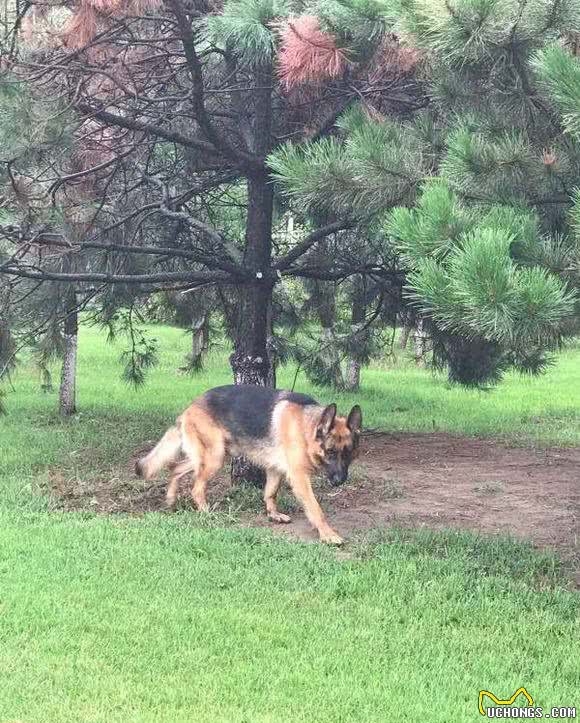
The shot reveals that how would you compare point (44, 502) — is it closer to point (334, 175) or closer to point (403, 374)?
point (334, 175)

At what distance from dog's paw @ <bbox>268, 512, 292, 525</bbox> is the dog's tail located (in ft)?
3.29

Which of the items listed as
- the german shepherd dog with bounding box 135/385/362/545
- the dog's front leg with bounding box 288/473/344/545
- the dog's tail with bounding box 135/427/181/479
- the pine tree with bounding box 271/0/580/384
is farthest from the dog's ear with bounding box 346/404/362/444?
the dog's tail with bounding box 135/427/181/479

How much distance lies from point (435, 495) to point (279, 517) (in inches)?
68.4

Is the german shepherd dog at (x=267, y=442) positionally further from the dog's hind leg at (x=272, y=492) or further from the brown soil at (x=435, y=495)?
the brown soil at (x=435, y=495)

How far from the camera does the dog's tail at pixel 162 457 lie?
8242 mm

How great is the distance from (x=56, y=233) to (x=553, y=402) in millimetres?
11251

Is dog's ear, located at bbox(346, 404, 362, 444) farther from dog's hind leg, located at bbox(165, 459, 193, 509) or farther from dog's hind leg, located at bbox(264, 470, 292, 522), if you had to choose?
dog's hind leg, located at bbox(165, 459, 193, 509)

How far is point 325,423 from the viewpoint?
7172mm

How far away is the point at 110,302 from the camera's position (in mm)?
10422

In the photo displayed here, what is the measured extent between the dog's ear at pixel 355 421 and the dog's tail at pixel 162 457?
174 cm

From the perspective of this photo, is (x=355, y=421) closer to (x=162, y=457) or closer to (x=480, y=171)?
(x=162, y=457)

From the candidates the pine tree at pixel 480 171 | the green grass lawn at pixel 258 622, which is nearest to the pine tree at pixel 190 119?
the pine tree at pixel 480 171

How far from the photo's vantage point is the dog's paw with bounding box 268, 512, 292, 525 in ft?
25.3

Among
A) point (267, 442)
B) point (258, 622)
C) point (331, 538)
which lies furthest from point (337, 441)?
point (258, 622)
